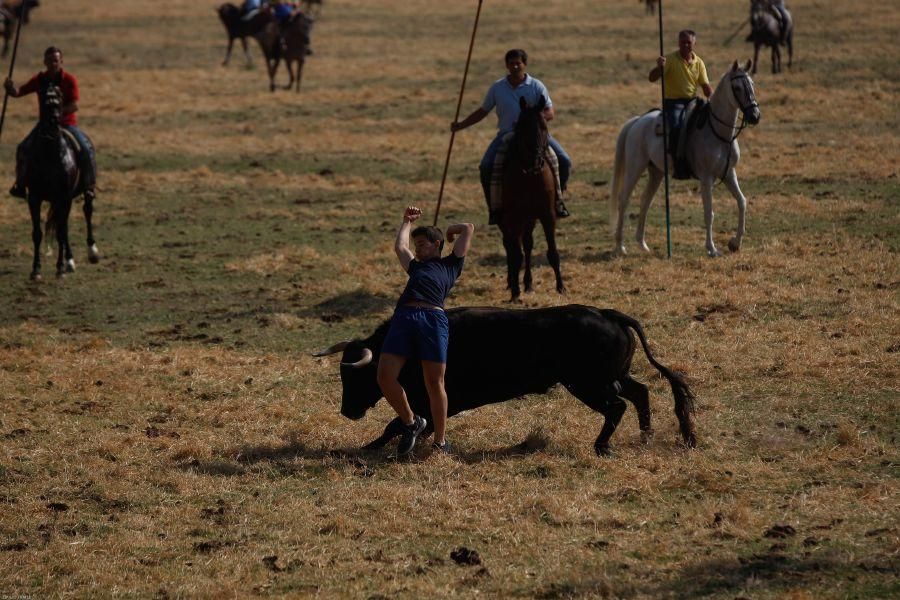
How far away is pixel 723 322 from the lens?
1322 cm

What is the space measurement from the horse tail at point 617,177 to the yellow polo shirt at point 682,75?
2.38 ft

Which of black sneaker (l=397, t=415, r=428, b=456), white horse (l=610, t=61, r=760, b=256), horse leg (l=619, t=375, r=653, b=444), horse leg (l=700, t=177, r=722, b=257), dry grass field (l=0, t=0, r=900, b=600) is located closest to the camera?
dry grass field (l=0, t=0, r=900, b=600)

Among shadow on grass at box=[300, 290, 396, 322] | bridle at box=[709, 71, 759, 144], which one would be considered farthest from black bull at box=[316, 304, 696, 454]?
bridle at box=[709, 71, 759, 144]

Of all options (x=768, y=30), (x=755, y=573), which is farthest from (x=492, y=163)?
(x=768, y=30)

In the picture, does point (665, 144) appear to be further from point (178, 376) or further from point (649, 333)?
point (178, 376)

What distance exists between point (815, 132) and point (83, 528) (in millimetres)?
17799

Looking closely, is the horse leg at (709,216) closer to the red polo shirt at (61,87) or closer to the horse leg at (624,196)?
the horse leg at (624,196)

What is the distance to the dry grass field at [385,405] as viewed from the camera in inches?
313

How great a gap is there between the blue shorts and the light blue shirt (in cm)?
515

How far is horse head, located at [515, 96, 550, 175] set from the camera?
44.8 feet

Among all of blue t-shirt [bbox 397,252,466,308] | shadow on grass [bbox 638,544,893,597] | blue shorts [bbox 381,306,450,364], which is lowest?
shadow on grass [bbox 638,544,893,597]

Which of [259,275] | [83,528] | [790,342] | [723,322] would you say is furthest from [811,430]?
[259,275]

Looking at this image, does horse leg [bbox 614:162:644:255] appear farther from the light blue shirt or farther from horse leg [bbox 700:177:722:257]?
the light blue shirt

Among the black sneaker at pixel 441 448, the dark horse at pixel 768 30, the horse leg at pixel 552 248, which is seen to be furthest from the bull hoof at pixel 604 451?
the dark horse at pixel 768 30
